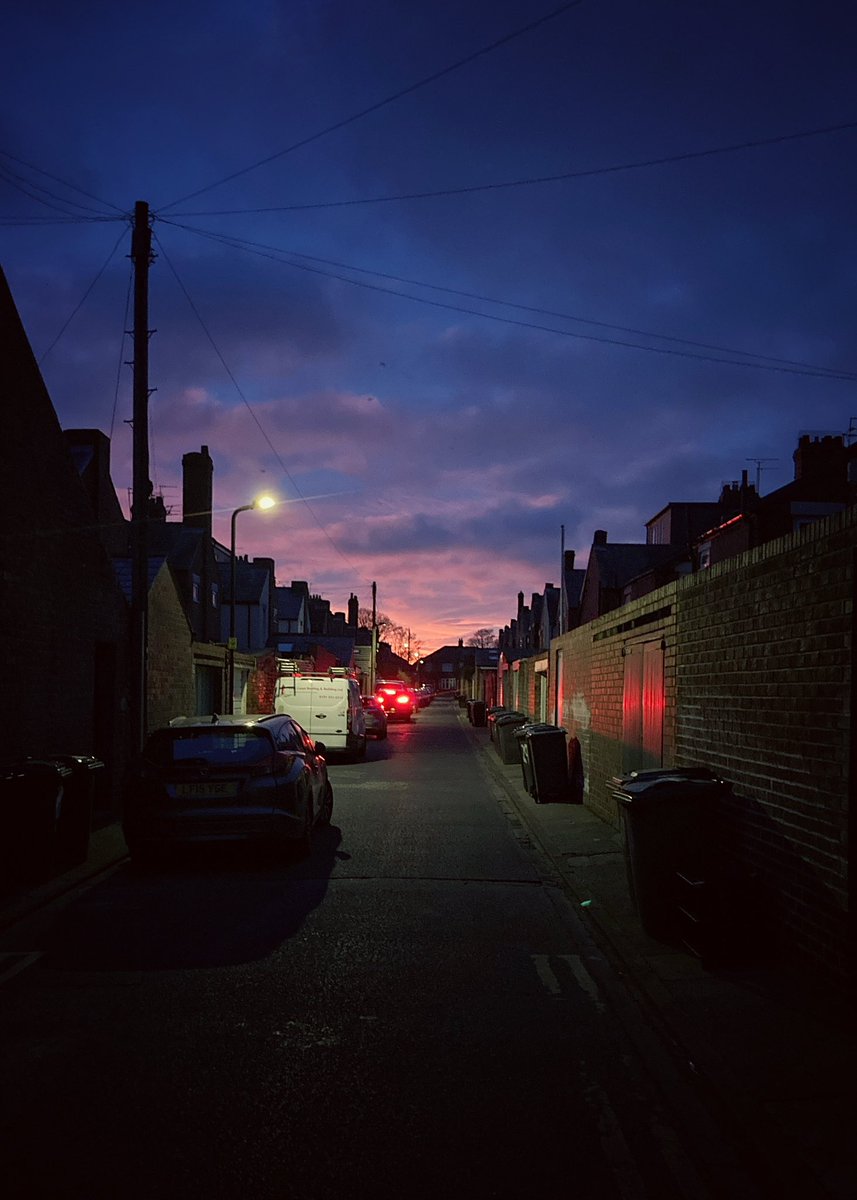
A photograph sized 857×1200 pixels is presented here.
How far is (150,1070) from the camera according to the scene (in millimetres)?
4586

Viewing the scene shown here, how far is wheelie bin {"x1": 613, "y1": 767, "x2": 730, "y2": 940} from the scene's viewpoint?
7.27 meters

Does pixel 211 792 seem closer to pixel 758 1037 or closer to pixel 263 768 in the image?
pixel 263 768

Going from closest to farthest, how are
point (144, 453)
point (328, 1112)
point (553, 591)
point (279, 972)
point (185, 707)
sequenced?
→ point (328, 1112) < point (279, 972) < point (144, 453) < point (185, 707) < point (553, 591)

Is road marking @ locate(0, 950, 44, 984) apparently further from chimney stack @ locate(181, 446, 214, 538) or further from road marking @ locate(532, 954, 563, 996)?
chimney stack @ locate(181, 446, 214, 538)

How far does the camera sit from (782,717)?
271 inches

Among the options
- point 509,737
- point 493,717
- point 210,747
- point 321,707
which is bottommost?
point 509,737

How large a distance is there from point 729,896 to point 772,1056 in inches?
68.7

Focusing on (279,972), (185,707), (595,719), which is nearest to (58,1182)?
(279,972)

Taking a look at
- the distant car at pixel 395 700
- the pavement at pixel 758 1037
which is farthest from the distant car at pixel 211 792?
the distant car at pixel 395 700

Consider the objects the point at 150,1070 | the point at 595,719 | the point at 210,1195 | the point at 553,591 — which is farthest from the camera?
the point at 553,591

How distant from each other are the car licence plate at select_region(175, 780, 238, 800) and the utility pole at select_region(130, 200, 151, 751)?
3957mm

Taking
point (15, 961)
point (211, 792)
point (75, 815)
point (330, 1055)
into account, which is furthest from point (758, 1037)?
point (75, 815)

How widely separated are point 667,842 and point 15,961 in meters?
4.68

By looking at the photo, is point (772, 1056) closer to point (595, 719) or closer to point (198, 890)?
point (198, 890)
